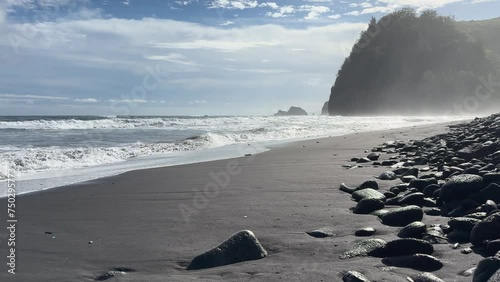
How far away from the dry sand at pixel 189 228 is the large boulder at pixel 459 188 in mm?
515

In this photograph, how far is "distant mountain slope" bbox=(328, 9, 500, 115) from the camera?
55.7 m

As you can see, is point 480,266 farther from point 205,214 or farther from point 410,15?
point 410,15

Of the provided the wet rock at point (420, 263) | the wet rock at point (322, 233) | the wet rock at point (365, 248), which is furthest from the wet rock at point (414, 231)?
the wet rock at point (322, 233)

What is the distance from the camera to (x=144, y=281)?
296 centimetres

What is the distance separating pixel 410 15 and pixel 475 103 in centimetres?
2024

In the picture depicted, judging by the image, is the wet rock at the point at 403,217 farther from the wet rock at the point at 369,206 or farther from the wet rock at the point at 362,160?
the wet rock at the point at 362,160

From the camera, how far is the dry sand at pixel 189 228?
303 cm

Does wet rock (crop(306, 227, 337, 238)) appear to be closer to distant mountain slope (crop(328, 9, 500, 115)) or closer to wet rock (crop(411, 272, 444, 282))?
wet rock (crop(411, 272, 444, 282))

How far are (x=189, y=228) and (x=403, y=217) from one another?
2.04 m

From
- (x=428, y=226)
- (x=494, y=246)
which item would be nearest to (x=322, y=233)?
(x=428, y=226)

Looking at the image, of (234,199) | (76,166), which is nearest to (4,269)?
(234,199)

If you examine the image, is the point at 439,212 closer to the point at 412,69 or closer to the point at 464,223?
the point at 464,223

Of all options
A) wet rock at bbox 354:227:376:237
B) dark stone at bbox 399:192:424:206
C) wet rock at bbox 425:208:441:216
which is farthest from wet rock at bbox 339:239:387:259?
dark stone at bbox 399:192:424:206

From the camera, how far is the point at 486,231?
303cm
